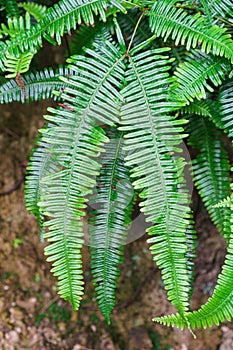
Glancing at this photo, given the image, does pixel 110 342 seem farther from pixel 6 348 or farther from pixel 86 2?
pixel 86 2

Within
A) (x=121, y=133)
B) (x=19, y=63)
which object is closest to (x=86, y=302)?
(x=121, y=133)

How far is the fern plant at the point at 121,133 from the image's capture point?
5.44ft

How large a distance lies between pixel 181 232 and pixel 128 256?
1.49 m

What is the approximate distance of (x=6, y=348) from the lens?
8.77 ft

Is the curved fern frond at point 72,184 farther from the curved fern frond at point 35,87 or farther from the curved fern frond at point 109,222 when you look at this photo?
the curved fern frond at point 35,87

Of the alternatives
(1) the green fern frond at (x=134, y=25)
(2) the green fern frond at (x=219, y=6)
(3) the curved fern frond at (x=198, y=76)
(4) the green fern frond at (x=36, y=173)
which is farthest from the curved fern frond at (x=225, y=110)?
(4) the green fern frond at (x=36, y=173)

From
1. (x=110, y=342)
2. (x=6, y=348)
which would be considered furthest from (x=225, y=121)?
(x=6, y=348)

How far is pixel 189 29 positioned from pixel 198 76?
228 millimetres

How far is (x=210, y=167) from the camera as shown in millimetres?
2252

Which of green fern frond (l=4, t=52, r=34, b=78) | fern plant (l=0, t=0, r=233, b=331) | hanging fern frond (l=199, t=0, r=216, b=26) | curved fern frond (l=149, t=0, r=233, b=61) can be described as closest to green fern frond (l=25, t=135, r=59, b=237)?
fern plant (l=0, t=0, r=233, b=331)

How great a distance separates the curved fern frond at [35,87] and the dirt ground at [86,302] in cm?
93

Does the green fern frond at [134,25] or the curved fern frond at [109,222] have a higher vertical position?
the green fern frond at [134,25]

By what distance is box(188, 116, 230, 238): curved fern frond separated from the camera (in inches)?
87.2

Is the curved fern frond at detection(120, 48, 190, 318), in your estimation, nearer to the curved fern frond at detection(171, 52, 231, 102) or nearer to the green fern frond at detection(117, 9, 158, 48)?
the curved fern frond at detection(171, 52, 231, 102)
